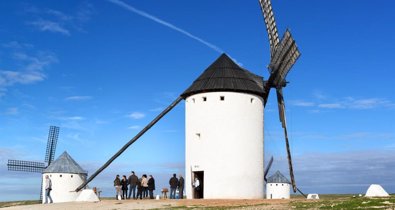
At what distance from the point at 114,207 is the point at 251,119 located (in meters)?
8.73

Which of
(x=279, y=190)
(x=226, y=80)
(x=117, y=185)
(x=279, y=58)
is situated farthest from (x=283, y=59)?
(x=279, y=190)

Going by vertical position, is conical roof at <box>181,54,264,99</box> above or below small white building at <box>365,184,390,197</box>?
above

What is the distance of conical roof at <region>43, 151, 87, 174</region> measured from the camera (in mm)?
43312

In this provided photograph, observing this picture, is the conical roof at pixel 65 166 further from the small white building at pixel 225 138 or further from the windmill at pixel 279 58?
the windmill at pixel 279 58

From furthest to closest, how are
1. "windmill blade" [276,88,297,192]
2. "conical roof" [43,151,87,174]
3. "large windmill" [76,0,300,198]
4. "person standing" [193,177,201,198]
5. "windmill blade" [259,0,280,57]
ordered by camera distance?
1. "conical roof" [43,151,87,174]
2. "windmill blade" [259,0,280,57]
3. "windmill blade" [276,88,297,192]
4. "person standing" [193,177,201,198]
5. "large windmill" [76,0,300,198]

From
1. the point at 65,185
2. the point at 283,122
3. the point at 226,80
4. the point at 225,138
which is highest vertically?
the point at 226,80

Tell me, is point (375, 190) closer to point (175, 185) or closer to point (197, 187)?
point (197, 187)

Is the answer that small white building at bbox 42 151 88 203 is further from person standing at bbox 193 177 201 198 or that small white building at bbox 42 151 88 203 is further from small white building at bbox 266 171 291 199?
small white building at bbox 266 171 291 199

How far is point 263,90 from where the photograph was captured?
89.9 feet

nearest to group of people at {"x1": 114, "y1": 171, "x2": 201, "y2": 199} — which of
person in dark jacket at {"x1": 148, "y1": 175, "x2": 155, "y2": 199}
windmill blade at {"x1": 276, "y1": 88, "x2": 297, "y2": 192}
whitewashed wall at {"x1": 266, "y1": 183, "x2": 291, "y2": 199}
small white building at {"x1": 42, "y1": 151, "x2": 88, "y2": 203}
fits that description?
person in dark jacket at {"x1": 148, "y1": 175, "x2": 155, "y2": 199}

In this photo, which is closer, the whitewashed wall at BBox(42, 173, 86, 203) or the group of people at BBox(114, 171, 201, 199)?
the group of people at BBox(114, 171, 201, 199)

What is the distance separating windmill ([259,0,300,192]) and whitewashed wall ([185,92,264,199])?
2.69 meters

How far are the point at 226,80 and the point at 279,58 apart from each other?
374 cm

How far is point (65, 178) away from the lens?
4303 cm
